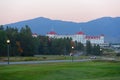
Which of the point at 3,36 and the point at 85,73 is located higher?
the point at 3,36

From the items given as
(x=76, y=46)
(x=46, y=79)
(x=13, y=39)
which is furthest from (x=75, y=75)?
(x=76, y=46)

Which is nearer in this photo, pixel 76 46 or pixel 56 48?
pixel 56 48

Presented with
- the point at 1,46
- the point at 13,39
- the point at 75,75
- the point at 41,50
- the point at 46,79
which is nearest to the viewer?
the point at 46,79

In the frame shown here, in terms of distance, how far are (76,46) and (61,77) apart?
465ft

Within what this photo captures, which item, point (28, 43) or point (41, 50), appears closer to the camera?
point (28, 43)

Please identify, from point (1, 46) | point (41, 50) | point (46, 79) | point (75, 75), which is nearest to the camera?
point (46, 79)

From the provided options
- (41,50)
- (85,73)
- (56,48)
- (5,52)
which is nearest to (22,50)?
(5,52)

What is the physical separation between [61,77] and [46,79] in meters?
1.65

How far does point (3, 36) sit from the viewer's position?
90.1 m

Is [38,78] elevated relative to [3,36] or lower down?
lower down

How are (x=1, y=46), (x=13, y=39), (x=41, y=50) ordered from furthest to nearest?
(x=41, y=50), (x=13, y=39), (x=1, y=46)

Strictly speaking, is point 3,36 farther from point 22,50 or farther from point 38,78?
point 38,78

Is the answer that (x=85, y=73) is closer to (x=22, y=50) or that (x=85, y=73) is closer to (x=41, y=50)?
(x=22, y=50)

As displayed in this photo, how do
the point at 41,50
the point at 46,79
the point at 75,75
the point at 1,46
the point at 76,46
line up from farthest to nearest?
the point at 76,46
the point at 41,50
the point at 1,46
the point at 75,75
the point at 46,79
